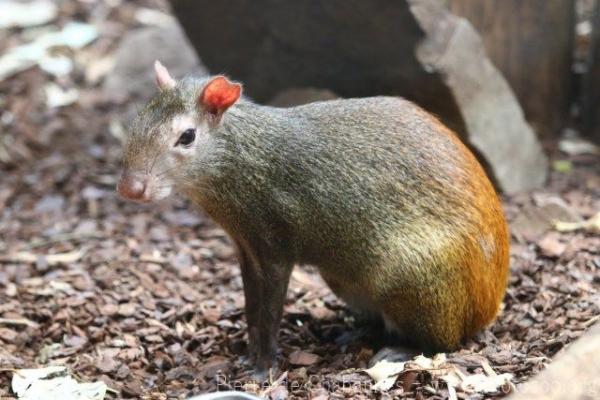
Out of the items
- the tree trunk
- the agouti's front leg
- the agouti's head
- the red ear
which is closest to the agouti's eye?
the agouti's head

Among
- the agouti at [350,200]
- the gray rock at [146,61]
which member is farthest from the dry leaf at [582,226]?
the gray rock at [146,61]

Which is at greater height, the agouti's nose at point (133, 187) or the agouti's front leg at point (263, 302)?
the agouti's nose at point (133, 187)

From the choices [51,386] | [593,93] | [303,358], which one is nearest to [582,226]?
[303,358]

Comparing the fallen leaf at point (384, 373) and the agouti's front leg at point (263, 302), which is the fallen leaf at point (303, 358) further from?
the fallen leaf at point (384, 373)

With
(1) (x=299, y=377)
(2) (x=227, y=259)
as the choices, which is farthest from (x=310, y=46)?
(1) (x=299, y=377)

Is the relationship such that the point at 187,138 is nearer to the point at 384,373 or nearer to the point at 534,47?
the point at 384,373

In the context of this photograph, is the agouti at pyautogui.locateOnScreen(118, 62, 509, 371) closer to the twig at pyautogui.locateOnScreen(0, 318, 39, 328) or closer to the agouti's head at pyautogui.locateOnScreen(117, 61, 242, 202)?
the agouti's head at pyautogui.locateOnScreen(117, 61, 242, 202)
